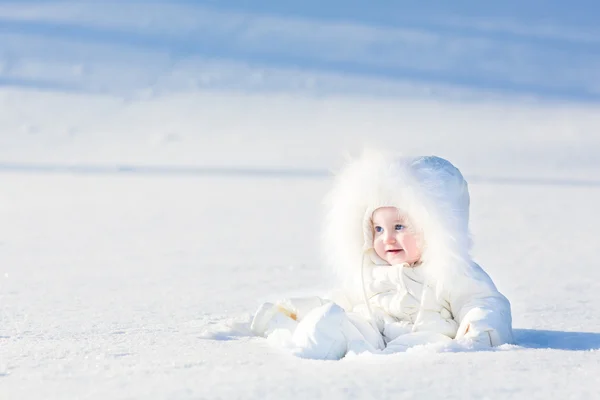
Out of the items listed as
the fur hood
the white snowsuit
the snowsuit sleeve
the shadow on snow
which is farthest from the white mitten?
the shadow on snow

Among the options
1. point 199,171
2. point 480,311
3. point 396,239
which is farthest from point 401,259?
point 199,171

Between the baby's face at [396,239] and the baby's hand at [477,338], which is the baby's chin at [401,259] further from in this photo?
the baby's hand at [477,338]

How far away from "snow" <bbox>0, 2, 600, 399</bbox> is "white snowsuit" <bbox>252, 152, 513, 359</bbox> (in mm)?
84

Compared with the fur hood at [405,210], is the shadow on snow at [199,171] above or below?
above


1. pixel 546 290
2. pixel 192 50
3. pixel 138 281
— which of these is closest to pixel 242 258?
pixel 138 281

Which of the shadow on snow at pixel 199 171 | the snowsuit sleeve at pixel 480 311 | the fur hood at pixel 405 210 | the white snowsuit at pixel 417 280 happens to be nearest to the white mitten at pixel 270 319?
the white snowsuit at pixel 417 280

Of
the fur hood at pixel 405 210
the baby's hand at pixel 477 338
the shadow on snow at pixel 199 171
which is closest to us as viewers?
the baby's hand at pixel 477 338

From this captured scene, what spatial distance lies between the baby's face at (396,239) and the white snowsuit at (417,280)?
0.02 meters

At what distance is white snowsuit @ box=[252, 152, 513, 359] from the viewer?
193cm

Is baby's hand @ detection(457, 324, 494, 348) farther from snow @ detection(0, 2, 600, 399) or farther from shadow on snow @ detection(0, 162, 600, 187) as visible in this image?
shadow on snow @ detection(0, 162, 600, 187)

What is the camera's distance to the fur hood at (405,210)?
6.64 feet

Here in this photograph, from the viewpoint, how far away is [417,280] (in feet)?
6.83

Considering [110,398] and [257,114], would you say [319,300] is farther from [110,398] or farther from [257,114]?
[257,114]

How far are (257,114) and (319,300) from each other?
7374 mm
